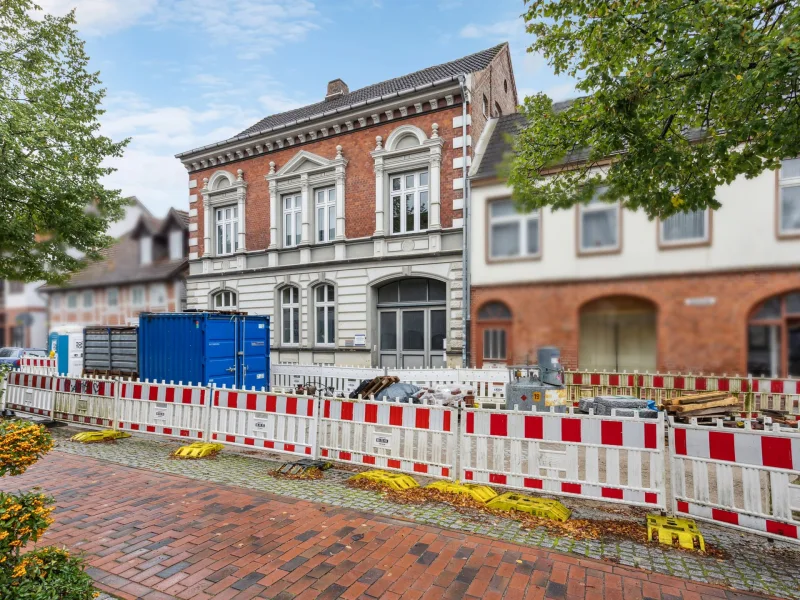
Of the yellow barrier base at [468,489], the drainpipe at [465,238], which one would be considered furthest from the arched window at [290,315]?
the yellow barrier base at [468,489]

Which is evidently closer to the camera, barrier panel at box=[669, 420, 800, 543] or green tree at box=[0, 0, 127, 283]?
barrier panel at box=[669, 420, 800, 543]

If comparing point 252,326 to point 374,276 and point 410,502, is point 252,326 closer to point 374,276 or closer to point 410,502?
point 374,276

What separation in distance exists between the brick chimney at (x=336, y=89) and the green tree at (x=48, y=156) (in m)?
9.37

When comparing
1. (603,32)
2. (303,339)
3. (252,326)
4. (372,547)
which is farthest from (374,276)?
(372,547)

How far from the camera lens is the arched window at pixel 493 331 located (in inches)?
413

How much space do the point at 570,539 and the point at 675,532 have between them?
95 centimetres

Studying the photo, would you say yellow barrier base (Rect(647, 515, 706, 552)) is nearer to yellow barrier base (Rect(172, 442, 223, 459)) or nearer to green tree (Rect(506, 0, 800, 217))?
green tree (Rect(506, 0, 800, 217))

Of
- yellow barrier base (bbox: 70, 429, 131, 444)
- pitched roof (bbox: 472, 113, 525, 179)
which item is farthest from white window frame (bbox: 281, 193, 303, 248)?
yellow barrier base (bbox: 70, 429, 131, 444)

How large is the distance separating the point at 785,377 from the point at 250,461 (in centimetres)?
1012

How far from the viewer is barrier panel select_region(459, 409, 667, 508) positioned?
15.2 ft

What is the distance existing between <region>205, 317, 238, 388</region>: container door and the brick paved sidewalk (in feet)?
17.1

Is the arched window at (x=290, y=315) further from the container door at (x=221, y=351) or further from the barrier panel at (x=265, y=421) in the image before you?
the barrier panel at (x=265, y=421)

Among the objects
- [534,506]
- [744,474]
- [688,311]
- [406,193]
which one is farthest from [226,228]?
[744,474]

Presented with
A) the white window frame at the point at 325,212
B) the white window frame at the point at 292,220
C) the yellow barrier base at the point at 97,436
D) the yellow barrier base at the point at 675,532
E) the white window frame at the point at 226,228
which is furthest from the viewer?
the white window frame at the point at 226,228
